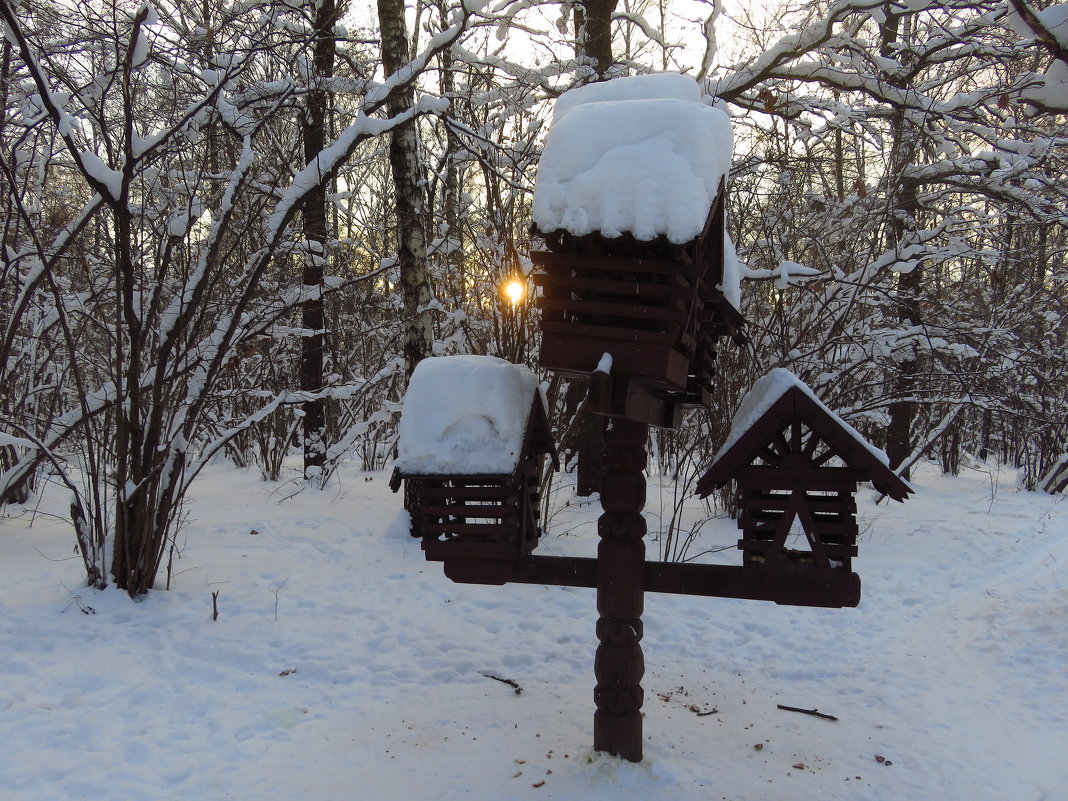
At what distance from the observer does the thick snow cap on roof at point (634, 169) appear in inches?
85.3

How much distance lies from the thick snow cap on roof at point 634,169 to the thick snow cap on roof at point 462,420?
70 cm

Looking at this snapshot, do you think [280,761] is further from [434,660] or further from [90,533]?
[90,533]

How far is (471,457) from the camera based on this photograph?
2.62 metres

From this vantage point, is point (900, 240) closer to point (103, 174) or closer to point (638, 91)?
point (638, 91)

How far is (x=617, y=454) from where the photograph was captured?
106 inches

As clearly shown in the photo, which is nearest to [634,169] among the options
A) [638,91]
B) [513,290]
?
[638,91]

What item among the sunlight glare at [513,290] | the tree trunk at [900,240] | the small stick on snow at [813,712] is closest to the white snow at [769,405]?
the small stick on snow at [813,712]

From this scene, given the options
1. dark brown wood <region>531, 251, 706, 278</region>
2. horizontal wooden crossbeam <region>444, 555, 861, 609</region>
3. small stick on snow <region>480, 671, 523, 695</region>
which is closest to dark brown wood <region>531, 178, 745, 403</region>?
dark brown wood <region>531, 251, 706, 278</region>

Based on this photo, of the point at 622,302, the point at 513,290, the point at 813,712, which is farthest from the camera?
the point at 513,290

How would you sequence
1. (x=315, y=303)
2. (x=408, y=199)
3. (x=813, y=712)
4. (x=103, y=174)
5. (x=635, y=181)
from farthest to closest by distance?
(x=315, y=303)
(x=408, y=199)
(x=103, y=174)
(x=813, y=712)
(x=635, y=181)

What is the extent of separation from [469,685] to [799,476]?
2.13m

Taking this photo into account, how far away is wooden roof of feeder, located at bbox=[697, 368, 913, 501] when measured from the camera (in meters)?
2.46

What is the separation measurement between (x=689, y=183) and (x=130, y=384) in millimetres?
3476

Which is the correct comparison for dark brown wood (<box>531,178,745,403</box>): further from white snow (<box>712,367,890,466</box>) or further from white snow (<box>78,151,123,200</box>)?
white snow (<box>78,151,123,200</box>)
